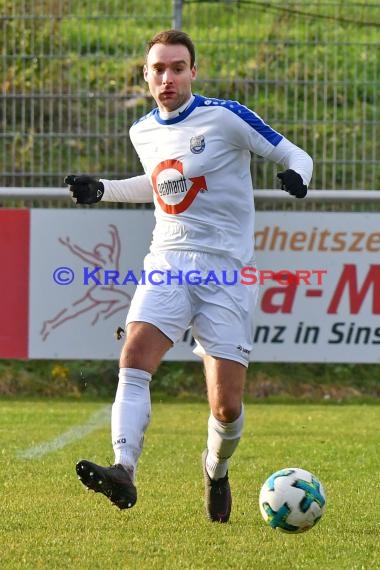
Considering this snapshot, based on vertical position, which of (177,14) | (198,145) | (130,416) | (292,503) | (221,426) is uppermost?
(177,14)

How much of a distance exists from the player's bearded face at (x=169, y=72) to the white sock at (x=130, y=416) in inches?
50.1

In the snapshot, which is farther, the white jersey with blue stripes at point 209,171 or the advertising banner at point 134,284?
the advertising banner at point 134,284

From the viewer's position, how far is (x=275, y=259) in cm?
1221

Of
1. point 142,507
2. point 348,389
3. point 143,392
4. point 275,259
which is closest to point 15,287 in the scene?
point 275,259

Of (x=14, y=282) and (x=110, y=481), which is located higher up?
(x=110, y=481)

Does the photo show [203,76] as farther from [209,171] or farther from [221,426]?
[221,426]

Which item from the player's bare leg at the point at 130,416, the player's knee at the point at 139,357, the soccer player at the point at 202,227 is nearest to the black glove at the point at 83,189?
the soccer player at the point at 202,227

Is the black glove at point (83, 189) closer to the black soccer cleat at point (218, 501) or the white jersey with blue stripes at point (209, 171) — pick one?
the white jersey with blue stripes at point (209, 171)

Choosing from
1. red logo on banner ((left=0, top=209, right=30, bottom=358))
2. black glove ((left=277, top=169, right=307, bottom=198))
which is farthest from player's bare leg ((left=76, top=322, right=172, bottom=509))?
red logo on banner ((left=0, top=209, right=30, bottom=358))

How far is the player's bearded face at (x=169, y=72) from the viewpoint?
6.20 m

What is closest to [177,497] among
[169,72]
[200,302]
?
[200,302]

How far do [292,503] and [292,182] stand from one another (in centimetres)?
135

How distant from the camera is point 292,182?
5930mm
